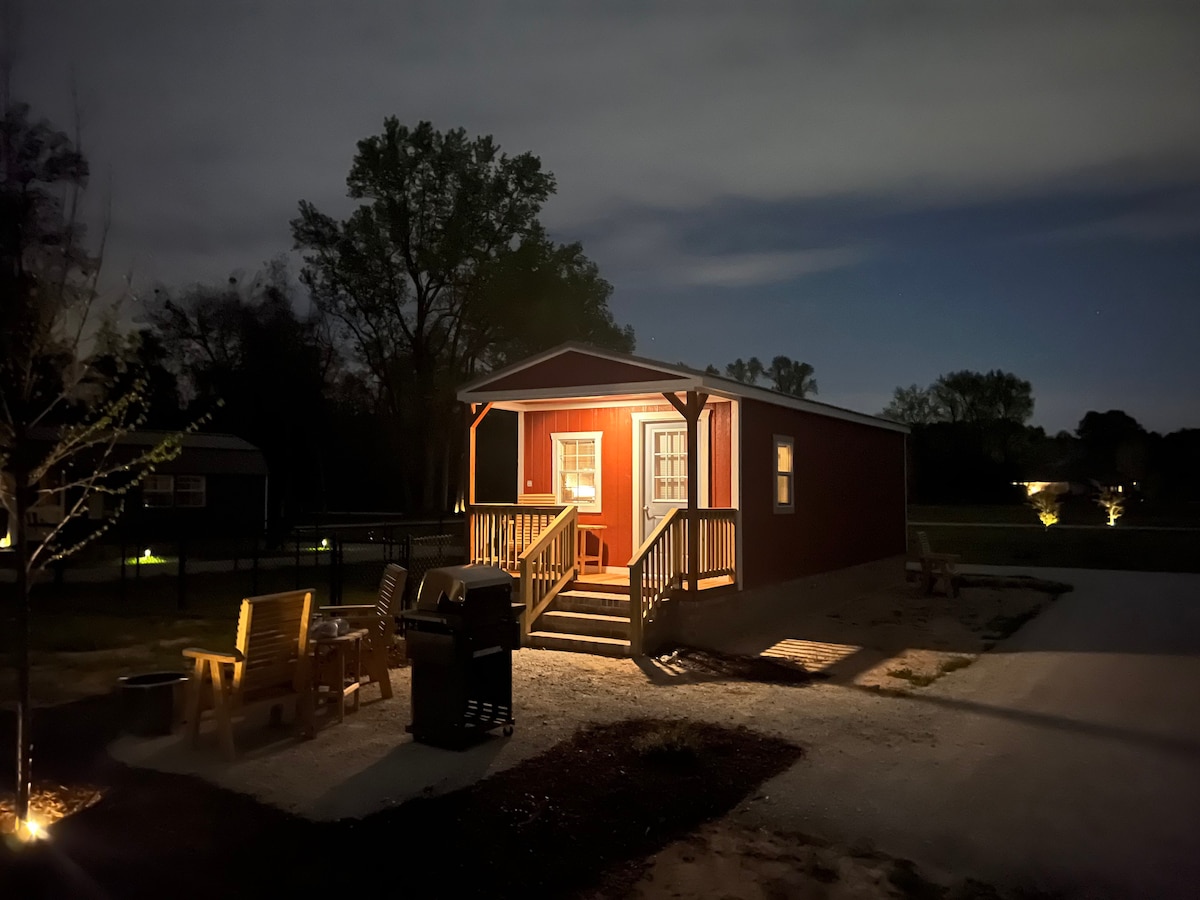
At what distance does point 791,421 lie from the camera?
1257 centimetres

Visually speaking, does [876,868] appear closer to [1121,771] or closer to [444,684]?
[1121,771]

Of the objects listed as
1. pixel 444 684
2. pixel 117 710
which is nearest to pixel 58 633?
pixel 117 710

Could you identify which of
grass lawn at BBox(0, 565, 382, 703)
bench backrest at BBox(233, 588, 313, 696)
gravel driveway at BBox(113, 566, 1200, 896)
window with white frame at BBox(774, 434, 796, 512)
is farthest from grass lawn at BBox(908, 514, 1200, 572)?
bench backrest at BBox(233, 588, 313, 696)

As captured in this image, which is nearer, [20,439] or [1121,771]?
[20,439]

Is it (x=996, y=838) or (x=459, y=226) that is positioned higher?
→ (x=459, y=226)

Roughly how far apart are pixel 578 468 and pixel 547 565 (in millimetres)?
2468

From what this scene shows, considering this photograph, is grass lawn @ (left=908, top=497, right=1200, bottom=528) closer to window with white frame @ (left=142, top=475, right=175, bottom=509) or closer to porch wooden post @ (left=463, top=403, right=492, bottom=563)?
window with white frame @ (left=142, top=475, right=175, bottom=509)

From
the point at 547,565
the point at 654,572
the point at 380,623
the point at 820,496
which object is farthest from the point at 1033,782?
the point at 820,496

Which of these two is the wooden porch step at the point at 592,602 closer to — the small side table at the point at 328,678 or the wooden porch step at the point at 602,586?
the wooden porch step at the point at 602,586

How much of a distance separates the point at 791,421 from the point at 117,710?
8978 mm

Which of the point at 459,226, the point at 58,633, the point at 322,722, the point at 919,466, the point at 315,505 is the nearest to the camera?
the point at 322,722

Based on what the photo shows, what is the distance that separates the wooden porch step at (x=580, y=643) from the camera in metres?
9.44

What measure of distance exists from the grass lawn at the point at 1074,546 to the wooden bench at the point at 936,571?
344 inches

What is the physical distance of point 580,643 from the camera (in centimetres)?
970
